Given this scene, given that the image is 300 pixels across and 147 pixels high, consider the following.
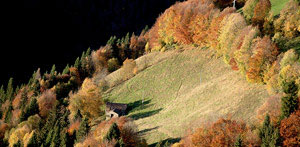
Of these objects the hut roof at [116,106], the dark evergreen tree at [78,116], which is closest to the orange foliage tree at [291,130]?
the hut roof at [116,106]

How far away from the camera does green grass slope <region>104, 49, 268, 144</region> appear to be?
63.8 metres

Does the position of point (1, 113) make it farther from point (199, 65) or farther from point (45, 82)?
point (199, 65)

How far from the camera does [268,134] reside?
1885 inches

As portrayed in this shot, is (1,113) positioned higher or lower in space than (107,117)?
higher

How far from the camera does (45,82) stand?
125 m

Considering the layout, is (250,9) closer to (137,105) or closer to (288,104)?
(137,105)

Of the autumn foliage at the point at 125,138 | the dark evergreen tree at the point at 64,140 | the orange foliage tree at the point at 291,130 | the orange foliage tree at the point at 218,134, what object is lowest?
the orange foliage tree at the point at 291,130

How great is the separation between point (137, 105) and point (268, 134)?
139 ft

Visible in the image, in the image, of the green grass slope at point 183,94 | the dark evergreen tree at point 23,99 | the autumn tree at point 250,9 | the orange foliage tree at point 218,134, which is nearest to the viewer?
the orange foliage tree at point 218,134

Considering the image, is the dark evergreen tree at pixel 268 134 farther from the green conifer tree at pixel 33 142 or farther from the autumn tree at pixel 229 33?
the green conifer tree at pixel 33 142

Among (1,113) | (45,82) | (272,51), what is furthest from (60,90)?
(272,51)

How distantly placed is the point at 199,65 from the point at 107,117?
89.2 feet

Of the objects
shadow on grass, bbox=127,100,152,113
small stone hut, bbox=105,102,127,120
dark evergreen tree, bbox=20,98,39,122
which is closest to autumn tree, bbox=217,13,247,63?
shadow on grass, bbox=127,100,152,113

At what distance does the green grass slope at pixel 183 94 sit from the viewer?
209ft
